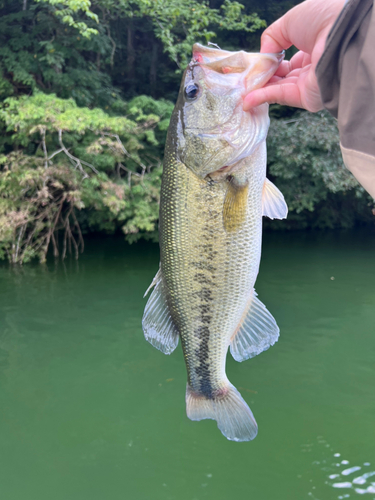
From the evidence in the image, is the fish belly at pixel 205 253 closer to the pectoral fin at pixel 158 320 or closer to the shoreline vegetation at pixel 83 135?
the pectoral fin at pixel 158 320

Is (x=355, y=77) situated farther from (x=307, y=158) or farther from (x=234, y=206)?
(x=307, y=158)

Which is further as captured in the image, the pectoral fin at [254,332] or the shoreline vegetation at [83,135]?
the shoreline vegetation at [83,135]

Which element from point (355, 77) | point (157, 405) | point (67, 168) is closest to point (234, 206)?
point (355, 77)

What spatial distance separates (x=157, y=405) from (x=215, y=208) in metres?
3.51

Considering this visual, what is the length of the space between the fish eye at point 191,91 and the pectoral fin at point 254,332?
74cm

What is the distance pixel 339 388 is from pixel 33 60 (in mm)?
8538

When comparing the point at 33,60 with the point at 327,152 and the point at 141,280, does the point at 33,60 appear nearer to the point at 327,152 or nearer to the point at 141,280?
the point at 141,280

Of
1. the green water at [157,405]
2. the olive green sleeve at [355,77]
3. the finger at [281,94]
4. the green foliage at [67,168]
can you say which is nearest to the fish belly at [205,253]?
the finger at [281,94]

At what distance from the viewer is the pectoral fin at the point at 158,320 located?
65.2 inches

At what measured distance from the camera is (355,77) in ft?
2.97

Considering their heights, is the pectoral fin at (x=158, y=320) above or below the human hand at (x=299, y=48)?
below

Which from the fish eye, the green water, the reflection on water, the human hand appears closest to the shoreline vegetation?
the green water

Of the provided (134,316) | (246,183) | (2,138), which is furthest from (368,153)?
(2,138)

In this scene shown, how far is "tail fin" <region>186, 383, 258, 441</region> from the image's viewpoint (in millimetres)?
1624
